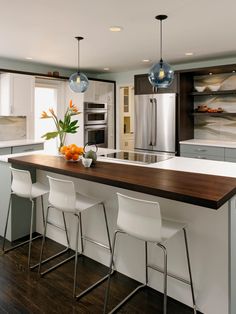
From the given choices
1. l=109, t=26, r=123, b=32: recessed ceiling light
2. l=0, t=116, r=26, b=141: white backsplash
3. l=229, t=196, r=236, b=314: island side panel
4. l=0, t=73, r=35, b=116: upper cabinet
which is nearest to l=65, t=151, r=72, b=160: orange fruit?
l=109, t=26, r=123, b=32: recessed ceiling light

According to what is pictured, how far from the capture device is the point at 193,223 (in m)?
2.09

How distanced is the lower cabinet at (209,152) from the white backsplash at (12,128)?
3108mm

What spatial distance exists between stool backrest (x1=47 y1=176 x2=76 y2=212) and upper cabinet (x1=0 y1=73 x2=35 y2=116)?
310 centimetres

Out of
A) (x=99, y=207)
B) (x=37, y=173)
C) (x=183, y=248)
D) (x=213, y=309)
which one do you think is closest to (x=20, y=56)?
(x=37, y=173)

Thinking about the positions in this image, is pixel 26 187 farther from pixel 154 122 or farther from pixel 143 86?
pixel 143 86

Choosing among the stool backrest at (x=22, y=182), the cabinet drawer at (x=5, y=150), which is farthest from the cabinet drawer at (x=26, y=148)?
the stool backrest at (x=22, y=182)

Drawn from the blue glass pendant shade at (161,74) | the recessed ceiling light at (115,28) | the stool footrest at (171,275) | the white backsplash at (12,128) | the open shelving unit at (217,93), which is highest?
the recessed ceiling light at (115,28)

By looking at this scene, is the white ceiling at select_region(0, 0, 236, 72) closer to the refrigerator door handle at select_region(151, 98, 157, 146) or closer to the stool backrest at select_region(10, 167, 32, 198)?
the refrigerator door handle at select_region(151, 98, 157, 146)

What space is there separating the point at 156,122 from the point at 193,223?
11.0 ft

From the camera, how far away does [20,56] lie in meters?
4.88

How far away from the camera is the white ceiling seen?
264 cm

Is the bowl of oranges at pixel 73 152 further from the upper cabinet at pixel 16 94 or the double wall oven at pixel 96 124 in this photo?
the double wall oven at pixel 96 124

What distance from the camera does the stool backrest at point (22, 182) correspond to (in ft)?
8.98

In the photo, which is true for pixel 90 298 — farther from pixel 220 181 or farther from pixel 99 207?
pixel 220 181
